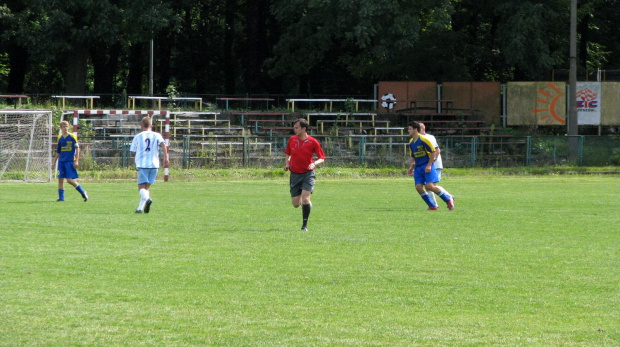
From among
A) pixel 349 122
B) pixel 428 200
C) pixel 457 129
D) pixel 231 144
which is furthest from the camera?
pixel 349 122

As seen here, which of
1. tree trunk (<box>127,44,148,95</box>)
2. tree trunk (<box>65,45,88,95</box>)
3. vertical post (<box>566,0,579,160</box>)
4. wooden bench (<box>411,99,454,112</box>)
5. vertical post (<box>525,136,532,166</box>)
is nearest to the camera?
vertical post (<box>525,136,532,166</box>)

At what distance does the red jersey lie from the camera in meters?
14.5

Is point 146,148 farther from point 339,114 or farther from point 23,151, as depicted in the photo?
point 339,114

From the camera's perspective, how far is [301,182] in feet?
48.3

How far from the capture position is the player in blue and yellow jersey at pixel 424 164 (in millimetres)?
18188

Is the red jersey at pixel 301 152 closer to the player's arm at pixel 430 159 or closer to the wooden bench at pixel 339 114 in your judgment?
the player's arm at pixel 430 159

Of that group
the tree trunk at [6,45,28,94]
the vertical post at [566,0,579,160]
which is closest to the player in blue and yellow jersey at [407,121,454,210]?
the vertical post at [566,0,579,160]

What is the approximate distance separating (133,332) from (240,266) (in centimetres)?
338

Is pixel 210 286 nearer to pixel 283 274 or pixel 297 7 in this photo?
pixel 283 274

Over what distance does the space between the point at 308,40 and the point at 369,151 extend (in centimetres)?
1473

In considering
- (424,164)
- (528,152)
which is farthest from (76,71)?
(424,164)

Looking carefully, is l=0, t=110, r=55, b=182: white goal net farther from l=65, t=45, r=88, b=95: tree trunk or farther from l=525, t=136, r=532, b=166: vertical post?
l=65, t=45, r=88, b=95: tree trunk

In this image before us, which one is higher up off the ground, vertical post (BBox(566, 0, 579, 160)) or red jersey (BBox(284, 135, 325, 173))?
vertical post (BBox(566, 0, 579, 160))

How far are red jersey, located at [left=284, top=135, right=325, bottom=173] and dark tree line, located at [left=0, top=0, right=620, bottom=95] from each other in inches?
1230
